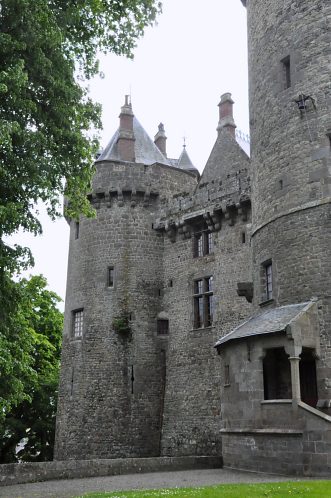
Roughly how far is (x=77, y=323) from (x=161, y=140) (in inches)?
452

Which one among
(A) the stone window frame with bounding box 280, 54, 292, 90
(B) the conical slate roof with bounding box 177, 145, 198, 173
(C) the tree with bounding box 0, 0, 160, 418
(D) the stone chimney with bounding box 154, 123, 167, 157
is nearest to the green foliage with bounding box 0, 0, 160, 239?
(C) the tree with bounding box 0, 0, 160, 418

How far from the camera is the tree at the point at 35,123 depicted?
41.2ft

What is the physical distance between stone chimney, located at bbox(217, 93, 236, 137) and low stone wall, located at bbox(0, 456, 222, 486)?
14.8 meters

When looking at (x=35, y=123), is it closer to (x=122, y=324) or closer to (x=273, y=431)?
(x=273, y=431)

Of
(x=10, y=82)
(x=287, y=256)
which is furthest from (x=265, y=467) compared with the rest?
(x=10, y=82)

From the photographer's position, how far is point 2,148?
1234cm

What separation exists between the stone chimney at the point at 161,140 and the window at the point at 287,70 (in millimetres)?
13912

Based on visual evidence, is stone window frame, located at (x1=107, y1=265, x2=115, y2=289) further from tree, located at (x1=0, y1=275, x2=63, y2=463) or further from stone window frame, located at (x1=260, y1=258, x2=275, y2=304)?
stone window frame, located at (x1=260, y1=258, x2=275, y2=304)

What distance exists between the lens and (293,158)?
17500 millimetres

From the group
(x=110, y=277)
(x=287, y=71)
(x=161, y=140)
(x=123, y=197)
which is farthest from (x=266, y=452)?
(x=161, y=140)

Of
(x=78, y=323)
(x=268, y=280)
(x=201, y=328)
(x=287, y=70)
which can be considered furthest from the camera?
(x=78, y=323)

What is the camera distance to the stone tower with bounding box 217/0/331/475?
14.8m

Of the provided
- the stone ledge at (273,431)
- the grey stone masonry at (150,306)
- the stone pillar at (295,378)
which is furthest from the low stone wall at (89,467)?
the grey stone masonry at (150,306)

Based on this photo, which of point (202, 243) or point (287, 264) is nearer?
point (287, 264)
